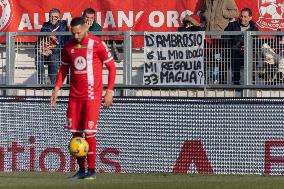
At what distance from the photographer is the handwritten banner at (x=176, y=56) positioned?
69.2 feet

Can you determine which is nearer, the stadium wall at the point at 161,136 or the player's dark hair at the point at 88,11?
the stadium wall at the point at 161,136

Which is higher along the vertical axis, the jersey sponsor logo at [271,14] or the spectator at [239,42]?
the jersey sponsor logo at [271,14]

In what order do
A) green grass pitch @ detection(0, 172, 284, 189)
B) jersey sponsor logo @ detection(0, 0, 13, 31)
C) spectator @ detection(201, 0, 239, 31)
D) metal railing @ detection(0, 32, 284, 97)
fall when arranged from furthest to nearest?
jersey sponsor logo @ detection(0, 0, 13, 31)
spectator @ detection(201, 0, 239, 31)
metal railing @ detection(0, 32, 284, 97)
green grass pitch @ detection(0, 172, 284, 189)

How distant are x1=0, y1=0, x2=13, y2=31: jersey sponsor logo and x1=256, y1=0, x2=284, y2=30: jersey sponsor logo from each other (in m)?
5.07

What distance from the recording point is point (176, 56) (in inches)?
832

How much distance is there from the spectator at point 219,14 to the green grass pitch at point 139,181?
3117 millimetres

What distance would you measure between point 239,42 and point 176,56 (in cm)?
109

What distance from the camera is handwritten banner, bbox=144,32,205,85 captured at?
21.1 m

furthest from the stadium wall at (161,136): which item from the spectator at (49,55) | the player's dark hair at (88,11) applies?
the player's dark hair at (88,11)

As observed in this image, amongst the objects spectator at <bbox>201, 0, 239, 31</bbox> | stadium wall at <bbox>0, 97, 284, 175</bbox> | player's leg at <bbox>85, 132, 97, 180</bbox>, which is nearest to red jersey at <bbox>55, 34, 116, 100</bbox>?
player's leg at <bbox>85, 132, 97, 180</bbox>

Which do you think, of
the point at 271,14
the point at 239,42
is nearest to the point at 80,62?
the point at 239,42

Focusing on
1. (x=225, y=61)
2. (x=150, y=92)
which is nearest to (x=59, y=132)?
(x=150, y=92)

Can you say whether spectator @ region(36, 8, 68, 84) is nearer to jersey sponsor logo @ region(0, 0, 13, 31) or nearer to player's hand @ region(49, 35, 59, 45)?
player's hand @ region(49, 35, 59, 45)

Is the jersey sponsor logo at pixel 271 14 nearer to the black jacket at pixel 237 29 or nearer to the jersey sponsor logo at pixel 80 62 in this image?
the black jacket at pixel 237 29
